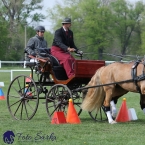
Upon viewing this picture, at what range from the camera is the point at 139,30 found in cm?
5912

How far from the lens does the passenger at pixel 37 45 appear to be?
34.1 ft

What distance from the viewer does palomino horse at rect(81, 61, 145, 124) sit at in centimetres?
912

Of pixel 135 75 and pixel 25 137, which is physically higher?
pixel 135 75

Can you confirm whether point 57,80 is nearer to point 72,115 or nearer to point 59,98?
point 59,98

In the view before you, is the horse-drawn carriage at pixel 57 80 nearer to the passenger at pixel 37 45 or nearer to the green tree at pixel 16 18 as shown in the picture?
the passenger at pixel 37 45

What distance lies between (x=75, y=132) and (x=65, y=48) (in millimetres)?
2283

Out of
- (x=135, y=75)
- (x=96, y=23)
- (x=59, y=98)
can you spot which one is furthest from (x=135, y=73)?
(x=96, y=23)

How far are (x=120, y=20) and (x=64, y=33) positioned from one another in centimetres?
4985

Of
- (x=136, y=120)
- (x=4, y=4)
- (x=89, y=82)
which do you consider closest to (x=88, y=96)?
(x=89, y=82)

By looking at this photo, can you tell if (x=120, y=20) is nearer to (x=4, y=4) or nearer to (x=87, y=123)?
(x=4, y=4)

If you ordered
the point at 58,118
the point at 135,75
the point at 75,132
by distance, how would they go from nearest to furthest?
the point at 75,132
the point at 135,75
the point at 58,118

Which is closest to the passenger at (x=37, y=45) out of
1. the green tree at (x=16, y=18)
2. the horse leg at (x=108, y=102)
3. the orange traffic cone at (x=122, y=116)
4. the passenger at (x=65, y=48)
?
the passenger at (x=65, y=48)

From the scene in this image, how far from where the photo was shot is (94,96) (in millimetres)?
9695

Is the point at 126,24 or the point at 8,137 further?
the point at 126,24
